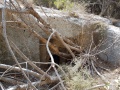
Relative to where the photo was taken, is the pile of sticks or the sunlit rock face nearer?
the pile of sticks

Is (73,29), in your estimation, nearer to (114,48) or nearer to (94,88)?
(114,48)

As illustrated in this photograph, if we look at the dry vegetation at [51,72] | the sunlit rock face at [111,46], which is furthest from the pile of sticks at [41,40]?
the sunlit rock face at [111,46]

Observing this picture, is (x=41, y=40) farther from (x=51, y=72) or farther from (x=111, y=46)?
(x=111, y=46)

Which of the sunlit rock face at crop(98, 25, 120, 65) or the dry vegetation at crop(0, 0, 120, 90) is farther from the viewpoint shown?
the sunlit rock face at crop(98, 25, 120, 65)

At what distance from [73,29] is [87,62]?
647 mm

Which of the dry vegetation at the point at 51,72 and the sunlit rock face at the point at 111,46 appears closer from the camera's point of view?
the dry vegetation at the point at 51,72

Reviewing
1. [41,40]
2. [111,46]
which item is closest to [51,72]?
[41,40]

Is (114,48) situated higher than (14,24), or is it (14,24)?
(14,24)

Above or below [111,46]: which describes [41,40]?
above

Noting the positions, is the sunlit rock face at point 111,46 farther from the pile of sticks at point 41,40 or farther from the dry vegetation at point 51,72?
the pile of sticks at point 41,40

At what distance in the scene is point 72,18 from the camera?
409cm

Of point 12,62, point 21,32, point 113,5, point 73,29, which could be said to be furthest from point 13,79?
point 113,5

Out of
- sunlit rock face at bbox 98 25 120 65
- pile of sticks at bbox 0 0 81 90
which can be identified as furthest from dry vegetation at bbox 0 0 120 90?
sunlit rock face at bbox 98 25 120 65

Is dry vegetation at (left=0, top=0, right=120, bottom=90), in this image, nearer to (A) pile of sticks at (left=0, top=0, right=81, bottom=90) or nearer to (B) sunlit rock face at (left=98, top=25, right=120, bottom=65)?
(A) pile of sticks at (left=0, top=0, right=81, bottom=90)
